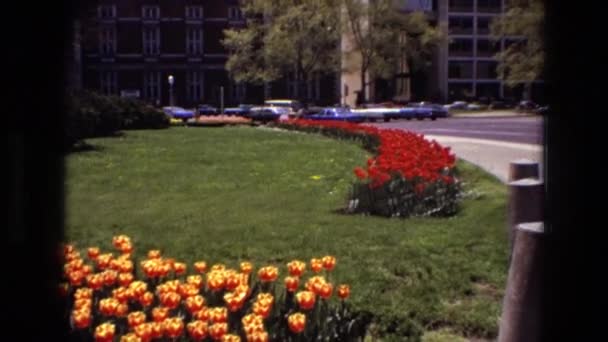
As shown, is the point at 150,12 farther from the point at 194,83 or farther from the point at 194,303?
the point at 194,303

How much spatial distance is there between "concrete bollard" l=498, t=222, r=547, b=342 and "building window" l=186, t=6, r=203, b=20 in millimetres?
73203

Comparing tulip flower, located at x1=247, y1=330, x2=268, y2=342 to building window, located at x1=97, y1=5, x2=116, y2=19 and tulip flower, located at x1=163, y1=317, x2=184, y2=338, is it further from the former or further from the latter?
building window, located at x1=97, y1=5, x2=116, y2=19

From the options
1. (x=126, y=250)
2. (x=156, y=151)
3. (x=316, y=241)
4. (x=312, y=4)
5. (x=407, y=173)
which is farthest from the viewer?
(x=312, y=4)

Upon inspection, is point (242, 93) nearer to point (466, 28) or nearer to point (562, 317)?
point (466, 28)

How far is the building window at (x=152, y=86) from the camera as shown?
7588 centimetres

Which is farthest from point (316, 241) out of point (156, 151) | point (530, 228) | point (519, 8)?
point (519, 8)

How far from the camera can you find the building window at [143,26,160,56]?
74.2 m

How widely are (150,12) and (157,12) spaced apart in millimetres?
731

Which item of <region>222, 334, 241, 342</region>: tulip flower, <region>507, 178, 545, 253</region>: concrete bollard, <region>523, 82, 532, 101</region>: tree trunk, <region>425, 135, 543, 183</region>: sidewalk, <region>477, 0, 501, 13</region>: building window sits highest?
<region>477, 0, 501, 13</region>: building window

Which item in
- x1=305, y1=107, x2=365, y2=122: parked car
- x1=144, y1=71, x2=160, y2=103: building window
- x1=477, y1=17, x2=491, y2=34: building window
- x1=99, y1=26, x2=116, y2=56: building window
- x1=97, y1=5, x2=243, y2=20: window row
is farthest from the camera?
x1=477, y1=17, x2=491, y2=34: building window

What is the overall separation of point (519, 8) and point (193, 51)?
46098 millimetres

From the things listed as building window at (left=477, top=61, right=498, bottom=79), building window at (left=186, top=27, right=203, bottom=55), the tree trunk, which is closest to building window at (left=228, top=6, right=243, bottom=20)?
building window at (left=186, top=27, right=203, bottom=55)

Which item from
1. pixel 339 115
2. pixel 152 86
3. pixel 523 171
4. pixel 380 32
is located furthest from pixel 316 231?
pixel 152 86

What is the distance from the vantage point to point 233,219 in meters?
9.61
